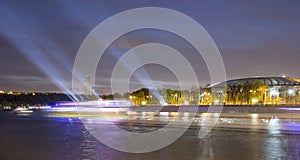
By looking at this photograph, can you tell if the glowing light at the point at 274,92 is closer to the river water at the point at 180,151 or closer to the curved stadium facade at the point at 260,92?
the curved stadium facade at the point at 260,92

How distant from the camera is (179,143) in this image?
14.4 metres

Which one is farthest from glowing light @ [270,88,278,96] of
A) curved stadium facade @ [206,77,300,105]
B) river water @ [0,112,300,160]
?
river water @ [0,112,300,160]

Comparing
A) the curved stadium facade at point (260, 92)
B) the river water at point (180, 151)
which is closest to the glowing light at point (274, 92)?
the curved stadium facade at point (260, 92)

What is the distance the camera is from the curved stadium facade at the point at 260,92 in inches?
3526

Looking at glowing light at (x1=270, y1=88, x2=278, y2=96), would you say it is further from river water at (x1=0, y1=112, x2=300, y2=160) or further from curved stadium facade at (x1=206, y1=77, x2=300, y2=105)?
river water at (x1=0, y1=112, x2=300, y2=160)

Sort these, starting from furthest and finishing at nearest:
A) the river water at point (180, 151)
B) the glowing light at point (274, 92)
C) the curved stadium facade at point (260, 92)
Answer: the glowing light at point (274, 92)
the curved stadium facade at point (260, 92)
the river water at point (180, 151)

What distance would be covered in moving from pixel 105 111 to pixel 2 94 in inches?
4254

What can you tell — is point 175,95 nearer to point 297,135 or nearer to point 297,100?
point 297,100

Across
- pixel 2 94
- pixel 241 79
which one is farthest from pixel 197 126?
pixel 2 94

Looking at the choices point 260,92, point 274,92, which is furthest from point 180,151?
point 274,92

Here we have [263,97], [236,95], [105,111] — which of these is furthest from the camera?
[236,95]

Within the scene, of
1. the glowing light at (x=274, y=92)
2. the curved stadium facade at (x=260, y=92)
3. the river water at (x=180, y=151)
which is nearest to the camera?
the river water at (x=180, y=151)

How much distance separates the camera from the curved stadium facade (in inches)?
3526

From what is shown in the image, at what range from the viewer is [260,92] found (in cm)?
9294
